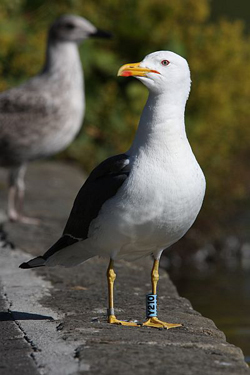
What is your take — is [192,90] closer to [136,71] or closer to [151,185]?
[136,71]

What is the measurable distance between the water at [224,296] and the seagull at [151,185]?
1.43 metres

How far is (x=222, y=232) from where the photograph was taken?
11016mm

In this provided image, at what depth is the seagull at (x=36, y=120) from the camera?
308 inches

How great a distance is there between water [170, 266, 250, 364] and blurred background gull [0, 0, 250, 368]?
1.22ft

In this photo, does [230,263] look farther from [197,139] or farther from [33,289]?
[33,289]

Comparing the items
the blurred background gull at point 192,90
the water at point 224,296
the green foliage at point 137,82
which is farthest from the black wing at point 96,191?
the green foliage at point 137,82

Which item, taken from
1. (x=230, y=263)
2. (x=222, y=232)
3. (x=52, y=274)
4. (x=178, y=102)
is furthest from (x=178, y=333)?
(x=222, y=232)

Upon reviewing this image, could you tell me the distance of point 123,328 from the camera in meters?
3.92

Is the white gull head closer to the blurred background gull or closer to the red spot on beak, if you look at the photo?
the red spot on beak

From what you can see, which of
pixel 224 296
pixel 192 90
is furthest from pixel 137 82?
pixel 224 296

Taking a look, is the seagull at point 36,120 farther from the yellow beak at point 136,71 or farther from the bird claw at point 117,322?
Result: the yellow beak at point 136,71

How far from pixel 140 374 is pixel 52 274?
2.26 metres

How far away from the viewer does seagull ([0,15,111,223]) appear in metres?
7.81

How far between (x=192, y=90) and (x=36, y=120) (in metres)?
3.74
